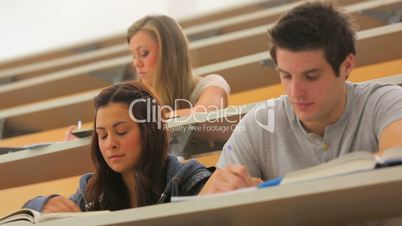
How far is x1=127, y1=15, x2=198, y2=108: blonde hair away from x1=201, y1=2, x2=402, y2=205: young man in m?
0.65

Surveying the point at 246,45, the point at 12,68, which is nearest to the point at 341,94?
the point at 246,45

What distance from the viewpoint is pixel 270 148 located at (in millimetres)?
1291

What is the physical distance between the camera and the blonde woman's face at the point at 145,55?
6.61ft

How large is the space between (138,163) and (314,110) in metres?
0.37

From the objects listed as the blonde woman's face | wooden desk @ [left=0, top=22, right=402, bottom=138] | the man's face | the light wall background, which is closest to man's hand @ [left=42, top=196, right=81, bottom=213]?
the man's face

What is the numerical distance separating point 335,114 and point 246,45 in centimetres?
117

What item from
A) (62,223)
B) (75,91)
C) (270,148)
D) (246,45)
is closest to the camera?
(62,223)

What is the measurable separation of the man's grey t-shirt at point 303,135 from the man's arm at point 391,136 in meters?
0.01

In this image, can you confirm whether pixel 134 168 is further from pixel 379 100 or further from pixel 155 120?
pixel 379 100

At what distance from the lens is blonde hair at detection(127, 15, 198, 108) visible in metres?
1.95

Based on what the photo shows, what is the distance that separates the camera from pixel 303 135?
1.27m

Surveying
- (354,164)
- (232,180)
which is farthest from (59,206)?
(354,164)

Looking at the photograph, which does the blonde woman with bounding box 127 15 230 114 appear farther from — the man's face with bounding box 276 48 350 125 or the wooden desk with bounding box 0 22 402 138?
the man's face with bounding box 276 48 350 125

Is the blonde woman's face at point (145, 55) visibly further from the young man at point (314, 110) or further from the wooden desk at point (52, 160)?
the young man at point (314, 110)
